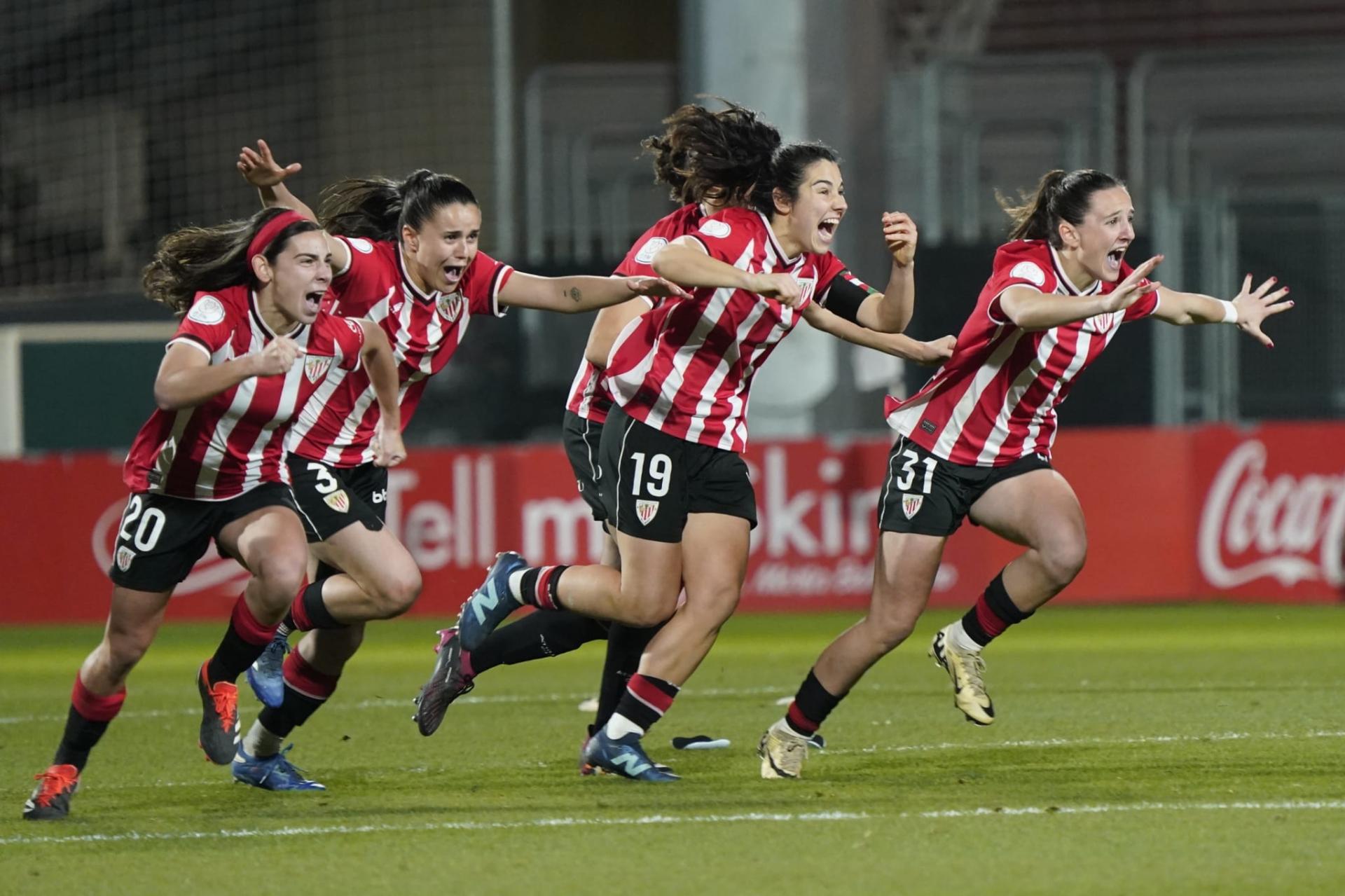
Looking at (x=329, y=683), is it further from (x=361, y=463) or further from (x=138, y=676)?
(x=138, y=676)

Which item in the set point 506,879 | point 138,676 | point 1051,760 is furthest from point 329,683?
point 138,676

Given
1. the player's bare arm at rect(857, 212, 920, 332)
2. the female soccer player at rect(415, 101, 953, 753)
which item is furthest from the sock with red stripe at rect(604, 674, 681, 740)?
the player's bare arm at rect(857, 212, 920, 332)

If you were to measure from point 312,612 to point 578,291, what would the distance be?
4.36 feet

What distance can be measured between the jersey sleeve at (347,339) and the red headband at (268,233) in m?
0.46

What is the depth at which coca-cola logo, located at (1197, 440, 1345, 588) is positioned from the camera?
511 inches

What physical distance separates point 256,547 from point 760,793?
5.47 ft

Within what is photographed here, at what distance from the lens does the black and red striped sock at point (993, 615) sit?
6.47m

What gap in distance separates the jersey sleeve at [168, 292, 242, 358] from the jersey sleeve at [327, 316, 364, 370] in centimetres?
50

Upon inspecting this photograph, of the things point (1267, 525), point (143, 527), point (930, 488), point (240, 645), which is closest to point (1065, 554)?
point (930, 488)

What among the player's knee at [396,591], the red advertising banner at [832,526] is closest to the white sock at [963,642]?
the player's knee at [396,591]

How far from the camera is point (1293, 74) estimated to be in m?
19.2

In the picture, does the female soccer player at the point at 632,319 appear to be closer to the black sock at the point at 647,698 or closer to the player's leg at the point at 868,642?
the black sock at the point at 647,698

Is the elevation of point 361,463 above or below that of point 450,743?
above

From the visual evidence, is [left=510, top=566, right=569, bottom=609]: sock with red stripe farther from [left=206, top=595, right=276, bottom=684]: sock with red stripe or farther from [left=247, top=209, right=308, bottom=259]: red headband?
[left=247, top=209, right=308, bottom=259]: red headband
